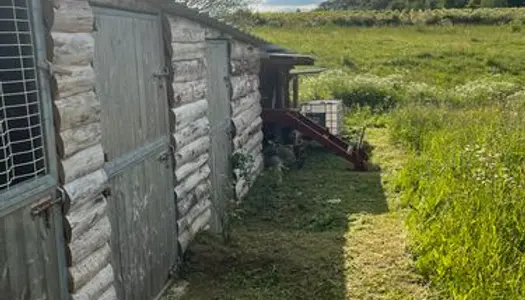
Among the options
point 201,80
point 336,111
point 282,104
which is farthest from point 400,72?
point 201,80

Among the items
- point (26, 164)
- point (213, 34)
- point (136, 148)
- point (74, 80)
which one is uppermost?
point (213, 34)

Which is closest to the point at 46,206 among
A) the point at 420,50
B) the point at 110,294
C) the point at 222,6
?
the point at 110,294

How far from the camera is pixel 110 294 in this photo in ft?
13.4

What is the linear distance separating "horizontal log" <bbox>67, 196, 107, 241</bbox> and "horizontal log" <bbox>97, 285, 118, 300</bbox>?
0.51 meters

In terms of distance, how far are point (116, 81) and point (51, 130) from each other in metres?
1.12

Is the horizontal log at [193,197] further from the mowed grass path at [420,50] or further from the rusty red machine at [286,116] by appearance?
the mowed grass path at [420,50]

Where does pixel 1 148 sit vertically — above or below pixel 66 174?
above

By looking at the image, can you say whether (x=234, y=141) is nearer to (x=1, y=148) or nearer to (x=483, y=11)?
(x=1, y=148)

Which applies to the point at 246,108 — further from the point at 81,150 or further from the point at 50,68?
the point at 50,68

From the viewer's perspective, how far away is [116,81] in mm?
4336

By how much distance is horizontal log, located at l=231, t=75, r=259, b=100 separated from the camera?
349 inches

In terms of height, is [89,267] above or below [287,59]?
below

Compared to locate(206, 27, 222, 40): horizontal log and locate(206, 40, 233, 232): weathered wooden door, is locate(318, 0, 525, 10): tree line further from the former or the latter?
locate(206, 27, 222, 40): horizontal log

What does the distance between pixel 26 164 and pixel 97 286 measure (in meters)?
1.12
